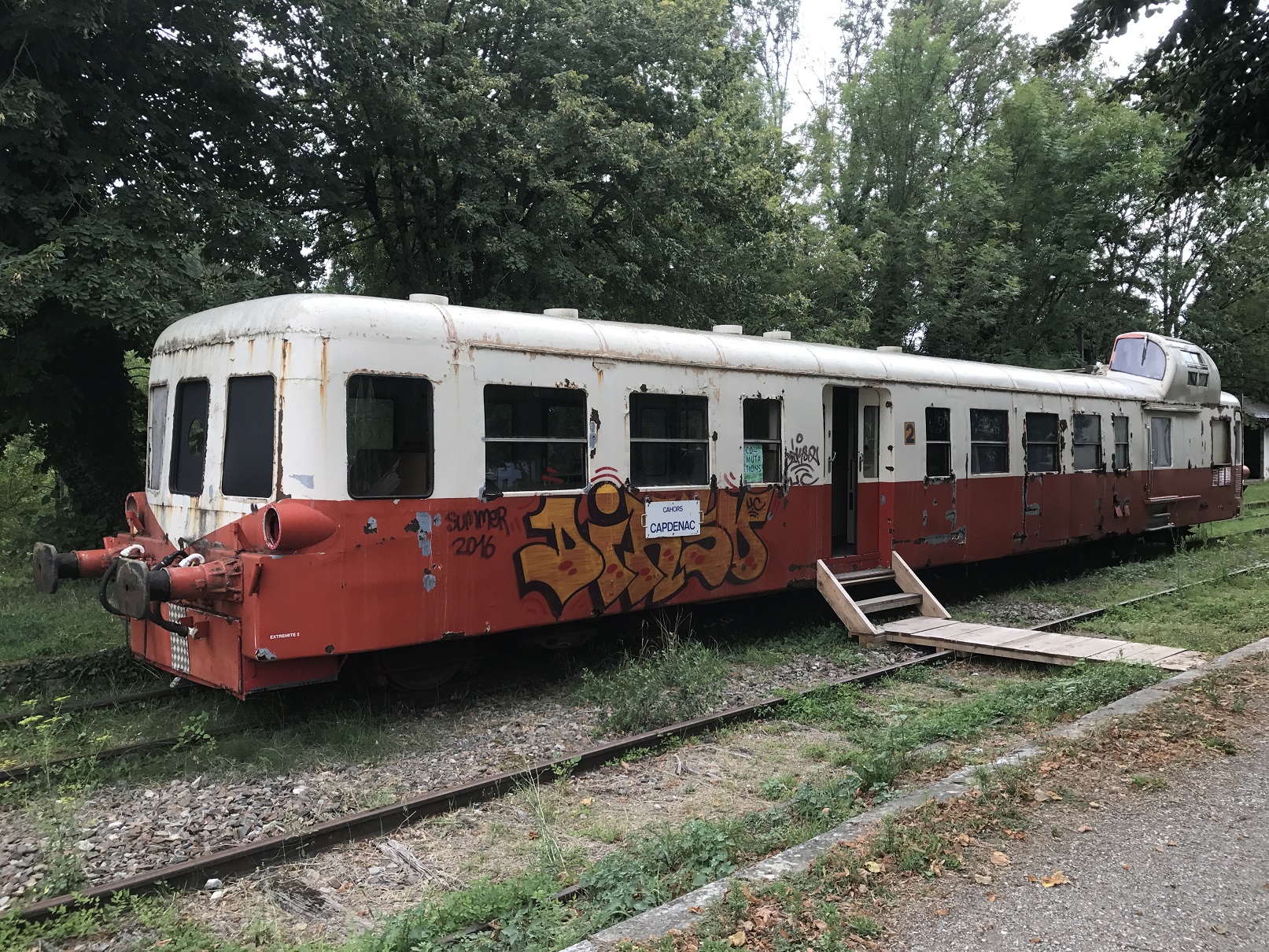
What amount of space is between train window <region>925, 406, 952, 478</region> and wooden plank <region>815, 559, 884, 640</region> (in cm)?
225

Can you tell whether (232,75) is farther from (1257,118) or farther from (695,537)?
(1257,118)

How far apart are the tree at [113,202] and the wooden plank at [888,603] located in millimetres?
7585

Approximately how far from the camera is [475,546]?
694cm

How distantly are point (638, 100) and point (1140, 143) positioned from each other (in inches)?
666

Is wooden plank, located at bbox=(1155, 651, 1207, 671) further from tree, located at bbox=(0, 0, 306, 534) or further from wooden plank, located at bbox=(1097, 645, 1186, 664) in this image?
tree, located at bbox=(0, 0, 306, 534)

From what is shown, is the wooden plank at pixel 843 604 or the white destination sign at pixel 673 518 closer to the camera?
the white destination sign at pixel 673 518

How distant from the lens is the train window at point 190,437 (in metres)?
6.88

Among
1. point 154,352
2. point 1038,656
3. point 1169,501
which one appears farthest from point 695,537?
point 1169,501

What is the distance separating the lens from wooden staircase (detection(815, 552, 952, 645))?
9.66 metres

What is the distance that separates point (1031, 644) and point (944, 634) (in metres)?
0.87

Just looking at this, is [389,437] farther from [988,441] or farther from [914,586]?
[988,441]

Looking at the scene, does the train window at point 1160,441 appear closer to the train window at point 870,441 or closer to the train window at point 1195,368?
the train window at point 1195,368

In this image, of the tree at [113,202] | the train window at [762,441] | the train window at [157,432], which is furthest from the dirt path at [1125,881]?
the tree at [113,202]

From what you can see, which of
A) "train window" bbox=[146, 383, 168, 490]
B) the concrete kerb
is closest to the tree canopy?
"train window" bbox=[146, 383, 168, 490]
